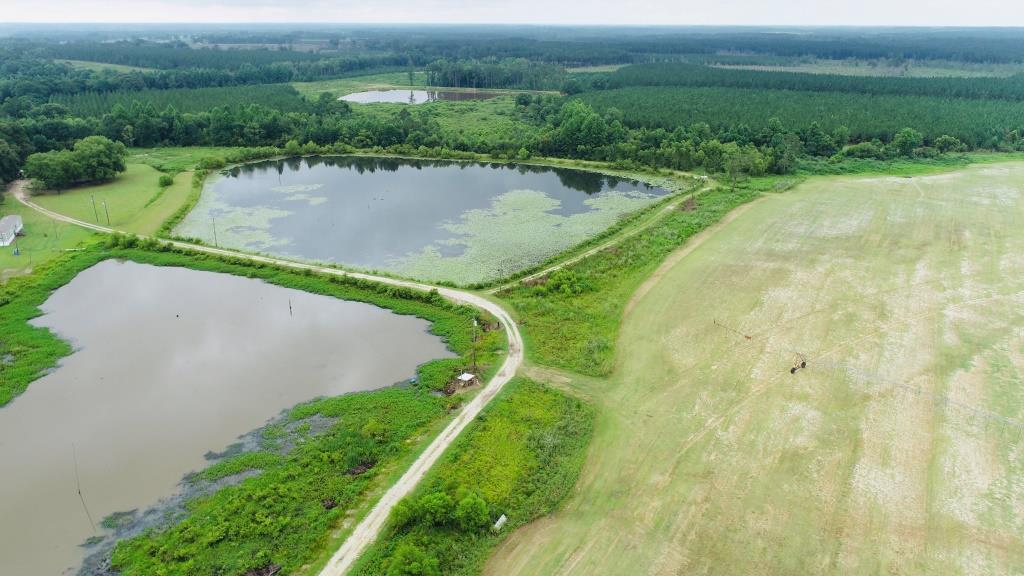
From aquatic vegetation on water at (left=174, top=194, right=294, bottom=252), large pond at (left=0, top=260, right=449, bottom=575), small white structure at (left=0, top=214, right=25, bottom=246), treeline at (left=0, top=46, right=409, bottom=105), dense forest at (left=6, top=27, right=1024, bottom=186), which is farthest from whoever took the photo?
treeline at (left=0, top=46, right=409, bottom=105)

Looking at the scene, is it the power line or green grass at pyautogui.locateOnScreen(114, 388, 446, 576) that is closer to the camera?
green grass at pyautogui.locateOnScreen(114, 388, 446, 576)

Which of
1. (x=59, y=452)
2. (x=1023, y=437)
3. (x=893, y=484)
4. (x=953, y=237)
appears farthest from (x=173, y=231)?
(x=953, y=237)

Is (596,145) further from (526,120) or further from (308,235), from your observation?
(308,235)

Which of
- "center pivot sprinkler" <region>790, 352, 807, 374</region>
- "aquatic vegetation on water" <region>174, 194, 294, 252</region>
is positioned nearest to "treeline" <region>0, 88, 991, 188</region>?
"aquatic vegetation on water" <region>174, 194, 294, 252</region>

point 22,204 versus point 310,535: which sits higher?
point 22,204

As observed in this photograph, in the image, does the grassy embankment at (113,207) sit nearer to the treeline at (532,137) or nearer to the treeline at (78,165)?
the treeline at (78,165)

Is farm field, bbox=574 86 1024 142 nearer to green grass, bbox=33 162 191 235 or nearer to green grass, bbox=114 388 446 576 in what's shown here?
green grass, bbox=33 162 191 235
